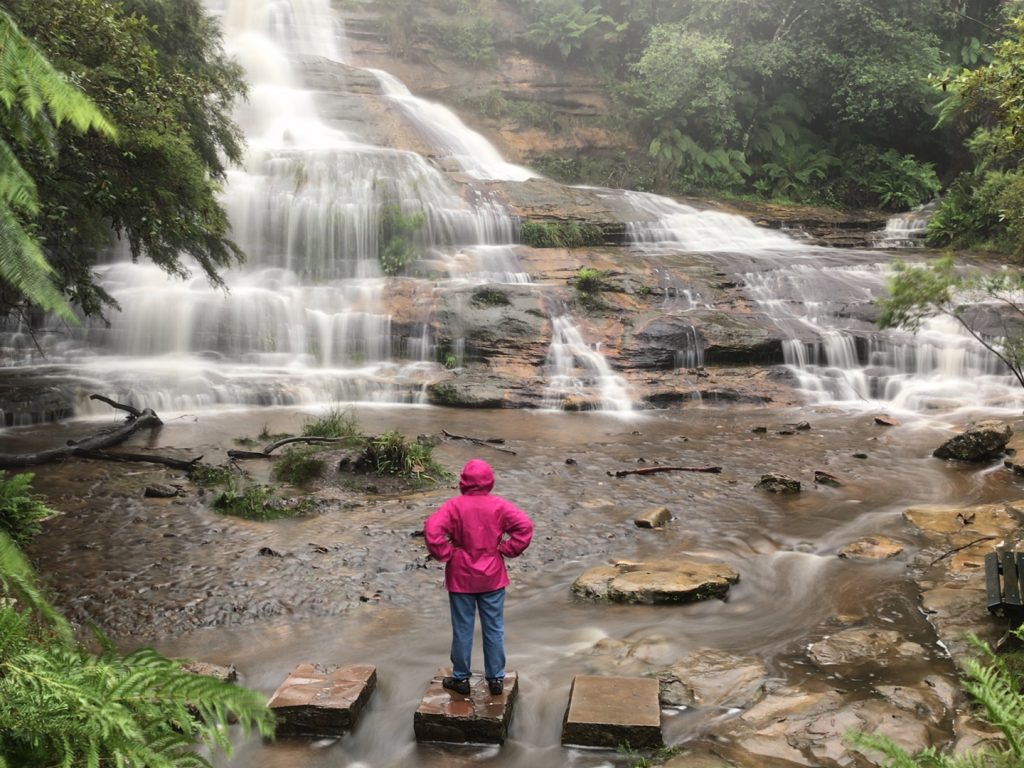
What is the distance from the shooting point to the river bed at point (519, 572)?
5.09 meters

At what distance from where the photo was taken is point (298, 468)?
377 inches

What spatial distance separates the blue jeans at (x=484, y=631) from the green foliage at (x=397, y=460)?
16.9 ft

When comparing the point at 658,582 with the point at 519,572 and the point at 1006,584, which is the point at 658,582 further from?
the point at 1006,584

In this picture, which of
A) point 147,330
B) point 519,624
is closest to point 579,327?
point 147,330

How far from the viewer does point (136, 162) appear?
9094 mm

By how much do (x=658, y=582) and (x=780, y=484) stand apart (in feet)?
12.7

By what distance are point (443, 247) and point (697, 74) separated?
13325 mm

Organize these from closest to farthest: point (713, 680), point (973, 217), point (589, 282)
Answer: point (713, 680) → point (589, 282) → point (973, 217)

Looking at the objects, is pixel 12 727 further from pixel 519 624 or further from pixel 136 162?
pixel 136 162

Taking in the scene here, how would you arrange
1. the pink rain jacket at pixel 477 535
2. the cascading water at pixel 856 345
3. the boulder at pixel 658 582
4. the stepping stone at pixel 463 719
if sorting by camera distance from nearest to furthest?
the stepping stone at pixel 463 719, the pink rain jacket at pixel 477 535, the boulder at pixel 658 582, the cascading water at pixel 856 345

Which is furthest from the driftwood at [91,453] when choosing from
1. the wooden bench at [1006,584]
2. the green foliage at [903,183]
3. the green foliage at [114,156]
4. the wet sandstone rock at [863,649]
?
the green foliage at [903,183]

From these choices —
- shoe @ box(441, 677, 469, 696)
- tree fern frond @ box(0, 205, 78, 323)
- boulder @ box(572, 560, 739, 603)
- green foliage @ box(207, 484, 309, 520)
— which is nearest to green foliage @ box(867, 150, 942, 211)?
boulder @ box(572, 560, 739, 603)

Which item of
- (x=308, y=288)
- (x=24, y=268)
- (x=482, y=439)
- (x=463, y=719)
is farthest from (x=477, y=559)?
(x=308, y=288)

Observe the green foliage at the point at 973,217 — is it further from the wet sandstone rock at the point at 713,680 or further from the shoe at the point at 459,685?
the shoe at the point at 459,685
